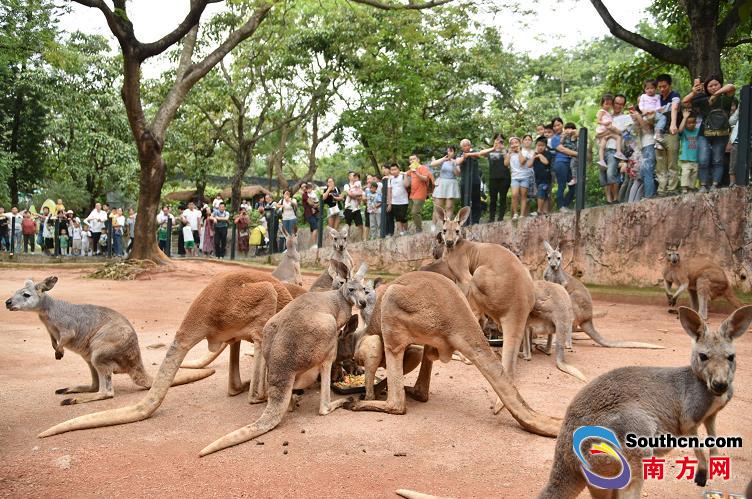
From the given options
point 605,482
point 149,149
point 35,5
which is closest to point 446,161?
point 149,149

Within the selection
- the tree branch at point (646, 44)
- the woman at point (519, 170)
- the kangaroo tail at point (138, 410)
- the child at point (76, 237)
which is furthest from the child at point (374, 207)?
the child at point (76, 237)

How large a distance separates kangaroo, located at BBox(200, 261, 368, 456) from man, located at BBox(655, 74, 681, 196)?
21.0 ft

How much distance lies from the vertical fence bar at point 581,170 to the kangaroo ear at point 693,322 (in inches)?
310

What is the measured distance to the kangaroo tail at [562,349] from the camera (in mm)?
5191

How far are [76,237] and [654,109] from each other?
56.7ft

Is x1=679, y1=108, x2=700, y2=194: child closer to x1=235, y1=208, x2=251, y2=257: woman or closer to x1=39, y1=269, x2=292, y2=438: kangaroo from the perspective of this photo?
x1=39, y1=269, x2=292, y2=438: kangaroo

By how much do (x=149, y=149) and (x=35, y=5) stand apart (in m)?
3.84

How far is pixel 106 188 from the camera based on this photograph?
27531mm

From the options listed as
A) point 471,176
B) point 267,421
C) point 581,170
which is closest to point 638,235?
point 581,170

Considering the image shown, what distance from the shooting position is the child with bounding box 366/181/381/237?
13970 mm

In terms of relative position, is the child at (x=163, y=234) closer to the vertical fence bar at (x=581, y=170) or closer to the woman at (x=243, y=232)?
the woman at (x=243, y=232)

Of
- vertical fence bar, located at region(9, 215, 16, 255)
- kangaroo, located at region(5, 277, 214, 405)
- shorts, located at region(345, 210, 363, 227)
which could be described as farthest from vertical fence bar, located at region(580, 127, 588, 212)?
vertical fence bar, located at region(9, 215, 16, 255)

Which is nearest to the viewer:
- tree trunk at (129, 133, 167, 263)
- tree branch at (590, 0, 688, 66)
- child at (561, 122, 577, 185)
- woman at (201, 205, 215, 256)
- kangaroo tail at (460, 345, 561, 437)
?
kangaroo tail at (460, 345, 561, 437)

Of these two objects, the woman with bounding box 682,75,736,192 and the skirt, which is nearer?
the woman with bounding box 682,75,736,192
